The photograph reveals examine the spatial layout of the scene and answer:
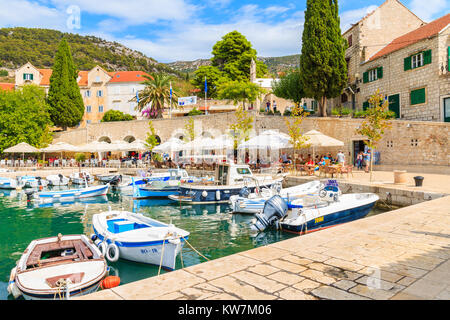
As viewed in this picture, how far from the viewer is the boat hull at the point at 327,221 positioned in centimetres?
1000

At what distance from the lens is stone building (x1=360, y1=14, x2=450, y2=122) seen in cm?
2219

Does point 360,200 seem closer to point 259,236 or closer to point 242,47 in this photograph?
point 259,236

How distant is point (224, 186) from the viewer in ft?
52.4

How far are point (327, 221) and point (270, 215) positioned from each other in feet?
6.36

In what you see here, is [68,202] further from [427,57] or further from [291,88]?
[427,57]

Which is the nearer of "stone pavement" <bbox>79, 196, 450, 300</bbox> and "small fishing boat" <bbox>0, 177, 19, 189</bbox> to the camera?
"stone pavement" <bbox>79, 196, 450, 300</bbox>

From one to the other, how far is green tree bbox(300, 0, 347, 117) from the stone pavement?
21.9m

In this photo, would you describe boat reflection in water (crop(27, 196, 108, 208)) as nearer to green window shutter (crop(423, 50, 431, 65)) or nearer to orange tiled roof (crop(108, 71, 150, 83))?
green window shutter (crop(423, 50, 431, 65))

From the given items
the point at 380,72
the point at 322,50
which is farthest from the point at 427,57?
the point at 322,50

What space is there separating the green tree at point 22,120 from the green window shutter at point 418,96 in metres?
39.0

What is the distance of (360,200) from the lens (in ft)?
36.4

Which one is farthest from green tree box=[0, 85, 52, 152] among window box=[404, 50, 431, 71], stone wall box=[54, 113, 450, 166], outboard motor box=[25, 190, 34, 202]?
window box=[404, 50, 431, 71]

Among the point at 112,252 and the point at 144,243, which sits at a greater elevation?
the point at 144,243

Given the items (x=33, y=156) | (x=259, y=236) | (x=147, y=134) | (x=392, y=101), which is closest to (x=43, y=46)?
(x=33, y=156)
